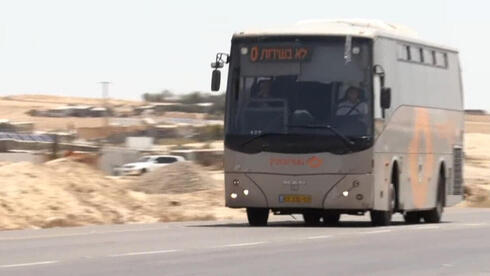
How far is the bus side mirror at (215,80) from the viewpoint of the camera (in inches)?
1120

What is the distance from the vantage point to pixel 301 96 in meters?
28.6

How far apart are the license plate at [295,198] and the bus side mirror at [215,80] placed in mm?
2343

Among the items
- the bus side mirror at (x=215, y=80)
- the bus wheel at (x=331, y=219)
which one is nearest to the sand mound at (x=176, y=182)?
the bus wheel at (x=331, y=219)

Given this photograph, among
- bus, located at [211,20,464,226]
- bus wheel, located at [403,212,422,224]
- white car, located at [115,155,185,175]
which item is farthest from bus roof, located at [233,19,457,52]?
white car, located at [115,155,185,175]

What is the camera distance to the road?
1759 centimetres

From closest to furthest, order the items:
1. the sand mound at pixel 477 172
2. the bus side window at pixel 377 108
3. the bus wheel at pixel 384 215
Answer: the bus side window at pixel 377 108, the bus wheel at pixel 384 215, the sand mound at pixel 477 172

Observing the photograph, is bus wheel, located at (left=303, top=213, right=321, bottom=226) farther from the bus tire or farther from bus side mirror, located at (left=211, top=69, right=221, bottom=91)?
bus side mirror, located at (left=211, top=69, right=221, bottom=91)

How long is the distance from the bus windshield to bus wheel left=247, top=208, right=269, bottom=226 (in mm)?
1565

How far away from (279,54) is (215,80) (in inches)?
51.8

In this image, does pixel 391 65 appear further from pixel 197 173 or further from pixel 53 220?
pixel 197 173


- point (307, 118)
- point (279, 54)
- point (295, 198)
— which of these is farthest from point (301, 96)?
point (295, 198)

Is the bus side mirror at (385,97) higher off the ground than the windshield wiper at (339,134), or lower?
higher

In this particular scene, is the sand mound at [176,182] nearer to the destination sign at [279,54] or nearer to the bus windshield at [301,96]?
the bus windshield at [301,96]

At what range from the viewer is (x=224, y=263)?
18.4 meters
